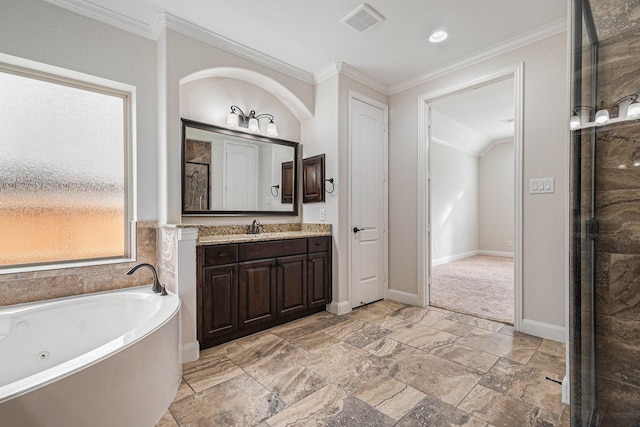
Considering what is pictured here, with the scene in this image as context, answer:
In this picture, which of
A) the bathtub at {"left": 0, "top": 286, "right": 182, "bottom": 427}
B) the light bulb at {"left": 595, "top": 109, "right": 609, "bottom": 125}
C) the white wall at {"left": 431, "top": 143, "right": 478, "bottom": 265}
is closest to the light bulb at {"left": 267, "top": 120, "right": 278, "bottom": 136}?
the bathtub at {"left": 0, "top": 286, "right": 182, "bottom": 427}

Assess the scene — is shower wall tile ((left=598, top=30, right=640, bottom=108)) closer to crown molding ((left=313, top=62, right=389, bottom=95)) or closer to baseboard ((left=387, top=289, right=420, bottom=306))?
crown molding ((left=313, top=62, right=389, bottom=95))

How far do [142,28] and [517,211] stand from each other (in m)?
3.57

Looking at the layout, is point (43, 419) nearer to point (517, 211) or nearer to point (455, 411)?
point (455, 411)

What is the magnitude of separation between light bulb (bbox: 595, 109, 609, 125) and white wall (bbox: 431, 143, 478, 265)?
4.60 meters

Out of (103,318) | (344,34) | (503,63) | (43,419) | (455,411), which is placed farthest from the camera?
(503,63)

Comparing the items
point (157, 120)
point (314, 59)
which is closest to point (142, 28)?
point (157, 120)

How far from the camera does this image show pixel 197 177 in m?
2.77

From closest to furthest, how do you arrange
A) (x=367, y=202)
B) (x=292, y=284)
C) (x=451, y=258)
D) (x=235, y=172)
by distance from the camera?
(x=292, y=284) → (x=235, y=172) → (x=367, y=202) → (x=451, y=258)

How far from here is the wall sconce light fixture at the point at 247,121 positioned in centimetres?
294

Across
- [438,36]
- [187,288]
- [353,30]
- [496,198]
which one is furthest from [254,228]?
[496,198]

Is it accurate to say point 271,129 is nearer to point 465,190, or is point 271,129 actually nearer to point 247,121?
point 247,121

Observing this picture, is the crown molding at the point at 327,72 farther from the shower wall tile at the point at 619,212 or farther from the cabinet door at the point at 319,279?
the shower wall tile at the point at 619,212

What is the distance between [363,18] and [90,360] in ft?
9.05

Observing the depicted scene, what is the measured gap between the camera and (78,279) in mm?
2203
